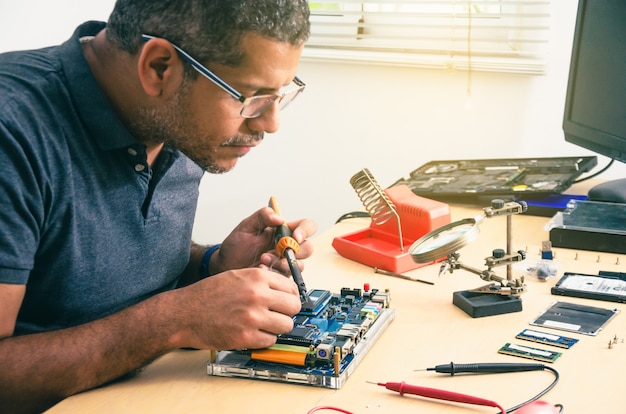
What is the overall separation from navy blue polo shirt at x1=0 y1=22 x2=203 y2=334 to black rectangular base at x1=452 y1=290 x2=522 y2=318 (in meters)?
0.56

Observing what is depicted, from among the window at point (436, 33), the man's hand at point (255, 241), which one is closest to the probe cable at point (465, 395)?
the man's hand at point (255, 241)

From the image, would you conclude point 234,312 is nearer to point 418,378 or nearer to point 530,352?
point 418,378

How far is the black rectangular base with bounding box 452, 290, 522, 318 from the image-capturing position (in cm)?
133

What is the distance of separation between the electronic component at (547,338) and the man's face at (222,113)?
1.76 feet

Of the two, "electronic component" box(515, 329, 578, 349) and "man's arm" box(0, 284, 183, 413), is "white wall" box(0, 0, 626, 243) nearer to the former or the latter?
"electronic component" box(515, 329, 578, 349)

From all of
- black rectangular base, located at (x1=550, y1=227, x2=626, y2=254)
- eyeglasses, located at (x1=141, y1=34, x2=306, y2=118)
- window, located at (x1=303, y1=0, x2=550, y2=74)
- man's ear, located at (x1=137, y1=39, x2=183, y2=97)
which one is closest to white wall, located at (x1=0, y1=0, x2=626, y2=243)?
window, located at (x1=303, y1=0, x2=550, y2=74)

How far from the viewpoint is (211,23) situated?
3.89 ft

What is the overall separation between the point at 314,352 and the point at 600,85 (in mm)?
1190

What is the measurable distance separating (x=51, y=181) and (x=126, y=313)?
0.76 feet

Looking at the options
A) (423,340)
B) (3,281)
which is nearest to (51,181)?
(3,281)

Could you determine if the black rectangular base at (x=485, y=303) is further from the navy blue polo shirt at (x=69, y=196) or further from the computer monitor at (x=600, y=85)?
the computer monitor at (x=600, y=85)

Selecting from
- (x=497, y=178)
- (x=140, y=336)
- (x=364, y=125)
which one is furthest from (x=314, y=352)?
(x=364, y=125)

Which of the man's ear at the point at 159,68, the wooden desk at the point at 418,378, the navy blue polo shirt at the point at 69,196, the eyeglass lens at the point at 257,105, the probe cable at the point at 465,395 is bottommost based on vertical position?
the wooden desk at the point at 418,378

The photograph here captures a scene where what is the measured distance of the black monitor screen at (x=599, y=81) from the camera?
1.84 metres
